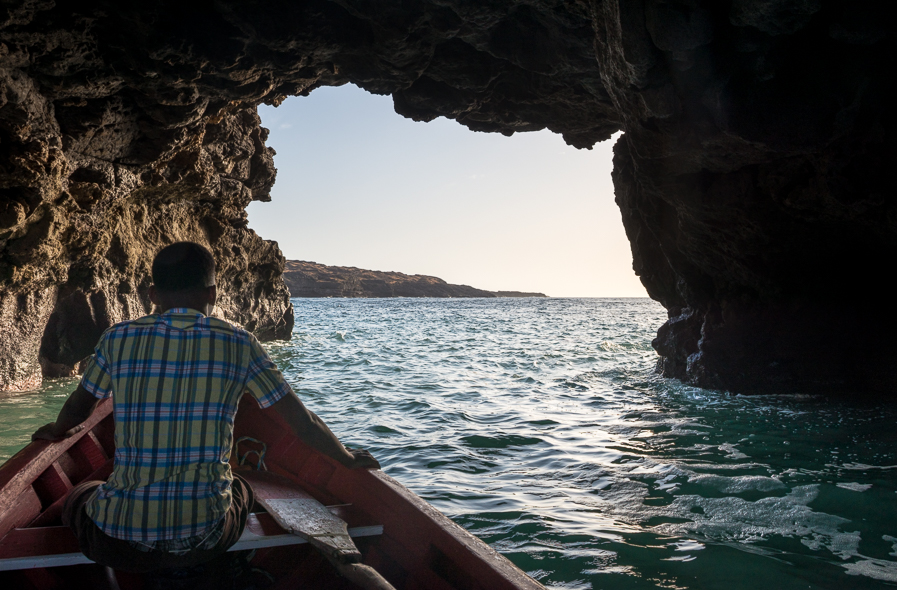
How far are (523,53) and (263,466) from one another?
21.9 ft

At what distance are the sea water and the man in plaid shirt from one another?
7.57 ft

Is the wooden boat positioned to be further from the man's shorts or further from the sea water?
the sea water

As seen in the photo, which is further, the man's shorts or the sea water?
the sea water

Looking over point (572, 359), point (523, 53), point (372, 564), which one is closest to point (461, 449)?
point (372, 564)

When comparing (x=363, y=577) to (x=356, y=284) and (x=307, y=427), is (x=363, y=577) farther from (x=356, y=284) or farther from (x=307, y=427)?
(x=356, y=284)

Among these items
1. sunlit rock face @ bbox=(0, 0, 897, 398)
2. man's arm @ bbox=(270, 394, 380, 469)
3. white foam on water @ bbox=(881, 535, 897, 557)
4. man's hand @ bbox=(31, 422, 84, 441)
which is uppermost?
sunlit rock face @ bbox=(0, 0, 897, 398)

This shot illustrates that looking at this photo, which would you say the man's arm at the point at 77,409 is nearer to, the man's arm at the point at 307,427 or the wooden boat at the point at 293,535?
→ the wooden boat at the point at 293,535

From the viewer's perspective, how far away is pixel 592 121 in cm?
987

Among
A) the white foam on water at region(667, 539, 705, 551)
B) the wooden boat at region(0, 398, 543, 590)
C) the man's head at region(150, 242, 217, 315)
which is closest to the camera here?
the man's head at region(150, 242, 217, 315)

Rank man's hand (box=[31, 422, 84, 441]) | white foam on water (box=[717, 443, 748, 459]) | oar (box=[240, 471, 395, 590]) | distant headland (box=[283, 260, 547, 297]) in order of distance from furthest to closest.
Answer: distant headland (box=[283, 260, 547, 297]) < white foam on water (box=[717, 443, 748, 459]) < man's hand (box=[31, 422, 84, 441]) < oar (box=[240, 471, 395, 590])

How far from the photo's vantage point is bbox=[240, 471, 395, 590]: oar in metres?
2.30

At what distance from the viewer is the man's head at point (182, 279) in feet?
7.11

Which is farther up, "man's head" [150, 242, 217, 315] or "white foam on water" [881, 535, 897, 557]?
"man's head" [150, 242, 217, 315]

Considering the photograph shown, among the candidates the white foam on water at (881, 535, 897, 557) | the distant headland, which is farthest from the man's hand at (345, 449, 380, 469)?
the distant headland
